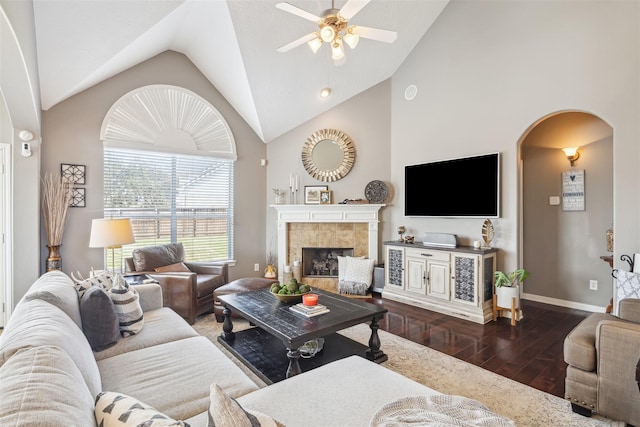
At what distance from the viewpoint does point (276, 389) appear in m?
1.53

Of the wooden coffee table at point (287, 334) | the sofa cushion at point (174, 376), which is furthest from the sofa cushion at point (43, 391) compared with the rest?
the wooden coffee table at point (287, 334)

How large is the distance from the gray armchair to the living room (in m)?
1.71

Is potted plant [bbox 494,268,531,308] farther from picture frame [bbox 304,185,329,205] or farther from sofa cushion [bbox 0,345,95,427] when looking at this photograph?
sofa cushion [bbox 0,345,95,427]

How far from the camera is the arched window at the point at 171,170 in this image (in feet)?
14.8

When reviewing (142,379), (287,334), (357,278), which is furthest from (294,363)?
(357,278)

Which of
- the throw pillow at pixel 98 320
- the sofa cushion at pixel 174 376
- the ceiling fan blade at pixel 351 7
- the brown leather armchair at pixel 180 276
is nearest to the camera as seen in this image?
the sofa cushion at pixel 174 376

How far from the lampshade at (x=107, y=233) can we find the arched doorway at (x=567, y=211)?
4.66 meters

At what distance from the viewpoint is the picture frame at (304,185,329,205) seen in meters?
5.51

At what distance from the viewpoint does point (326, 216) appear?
5355 mm

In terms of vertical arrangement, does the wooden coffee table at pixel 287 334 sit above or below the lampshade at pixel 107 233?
below

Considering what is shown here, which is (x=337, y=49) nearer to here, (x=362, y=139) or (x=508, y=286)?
(x=362, y=139)

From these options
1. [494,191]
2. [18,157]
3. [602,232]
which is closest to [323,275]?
[494,191]

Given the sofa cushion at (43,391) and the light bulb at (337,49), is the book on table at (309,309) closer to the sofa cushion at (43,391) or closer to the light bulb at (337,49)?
the sofa cushion at (43,391)

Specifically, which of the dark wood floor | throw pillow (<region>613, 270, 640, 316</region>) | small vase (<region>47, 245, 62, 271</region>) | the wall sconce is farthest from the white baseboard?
small vase (<region>47, 245, 62, 271</region>)
